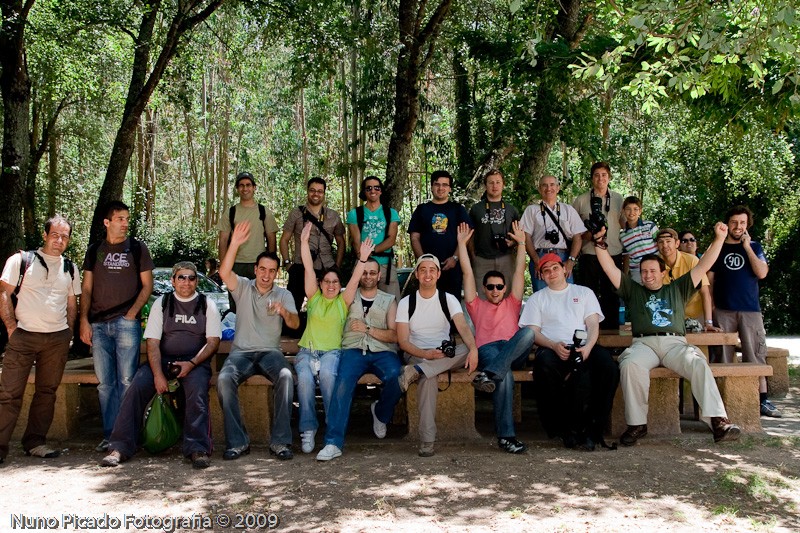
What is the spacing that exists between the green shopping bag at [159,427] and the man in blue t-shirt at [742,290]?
5440 mm

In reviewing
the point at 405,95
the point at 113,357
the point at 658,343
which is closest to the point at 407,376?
the point at 658,343

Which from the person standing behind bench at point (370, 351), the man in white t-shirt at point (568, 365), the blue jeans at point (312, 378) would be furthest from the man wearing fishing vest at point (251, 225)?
the man in white t-shirt at point (568, 365)

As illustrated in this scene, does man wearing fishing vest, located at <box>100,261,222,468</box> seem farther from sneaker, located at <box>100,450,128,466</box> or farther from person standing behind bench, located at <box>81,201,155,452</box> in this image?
person standing behind bench, located at <box>81,201,155,452</box>

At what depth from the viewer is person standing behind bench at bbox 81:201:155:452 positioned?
676 centimetres

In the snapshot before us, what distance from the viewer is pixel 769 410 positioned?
7.86 metres

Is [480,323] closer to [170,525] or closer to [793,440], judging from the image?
[793,440]

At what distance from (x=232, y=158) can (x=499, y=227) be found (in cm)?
3191

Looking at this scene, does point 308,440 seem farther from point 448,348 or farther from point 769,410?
point 769,410

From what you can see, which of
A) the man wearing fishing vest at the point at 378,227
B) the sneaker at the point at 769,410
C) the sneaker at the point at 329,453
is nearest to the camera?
the sneaker at the point at 329,453

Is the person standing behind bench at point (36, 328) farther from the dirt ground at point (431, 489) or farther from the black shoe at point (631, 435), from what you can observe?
the black shoe at point (631, 435)

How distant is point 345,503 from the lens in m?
5.18

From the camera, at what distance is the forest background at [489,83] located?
794cm

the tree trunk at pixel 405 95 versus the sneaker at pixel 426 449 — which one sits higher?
the tree trunk at pixel 405 95

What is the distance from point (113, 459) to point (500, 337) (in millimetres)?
3452
